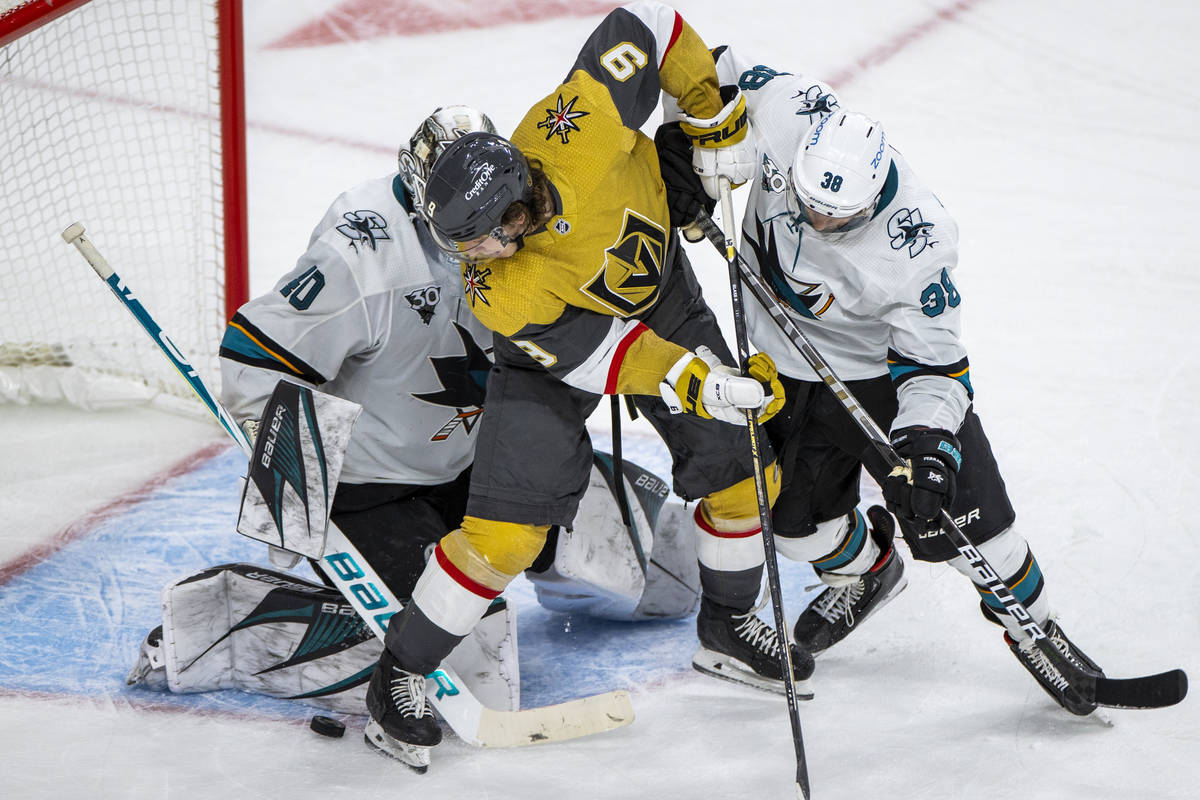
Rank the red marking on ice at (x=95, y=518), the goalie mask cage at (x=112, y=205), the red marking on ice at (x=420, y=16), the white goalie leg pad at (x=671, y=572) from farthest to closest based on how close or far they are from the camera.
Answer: the red marking on ice at (x=420, y=16) → the goalie mask cage at (x=112, y=205) → the red marking on ice at (x=95, y=518) → the white goalie leg pad at (x=671, y=572)

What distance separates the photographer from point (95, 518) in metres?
3.31

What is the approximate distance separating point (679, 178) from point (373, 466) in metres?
0.84

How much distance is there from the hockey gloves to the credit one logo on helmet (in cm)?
47

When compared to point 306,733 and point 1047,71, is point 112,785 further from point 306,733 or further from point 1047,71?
point 1047,71

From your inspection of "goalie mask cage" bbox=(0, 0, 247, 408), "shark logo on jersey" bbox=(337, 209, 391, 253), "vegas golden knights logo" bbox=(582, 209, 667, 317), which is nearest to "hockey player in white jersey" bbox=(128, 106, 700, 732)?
"shark logo on jersey" bbox=(337, 209, 391, 253)

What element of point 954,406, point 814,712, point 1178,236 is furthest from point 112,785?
point 1178,236

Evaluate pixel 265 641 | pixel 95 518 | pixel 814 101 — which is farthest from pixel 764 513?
pixel 95 518

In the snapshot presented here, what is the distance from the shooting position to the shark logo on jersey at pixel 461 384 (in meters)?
2.61

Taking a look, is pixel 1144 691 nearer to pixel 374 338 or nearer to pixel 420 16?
pixel 374 338

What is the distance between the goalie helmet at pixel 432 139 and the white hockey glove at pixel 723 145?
0.41 m

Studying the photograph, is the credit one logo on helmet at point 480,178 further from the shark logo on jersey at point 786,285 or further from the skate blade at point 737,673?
the skate blade at point 737,673

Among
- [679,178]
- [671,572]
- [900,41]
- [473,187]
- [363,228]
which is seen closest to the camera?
[473,187]

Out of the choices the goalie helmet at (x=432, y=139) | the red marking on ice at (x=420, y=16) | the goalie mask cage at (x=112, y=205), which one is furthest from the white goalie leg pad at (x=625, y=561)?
the red marking on ice at (x=420, y=16)

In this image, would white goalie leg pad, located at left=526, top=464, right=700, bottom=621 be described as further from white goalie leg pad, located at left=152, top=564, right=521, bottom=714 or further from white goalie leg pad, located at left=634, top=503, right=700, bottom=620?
white goalie leg pad, located at left=152, top=564, right=521, bottom=714
